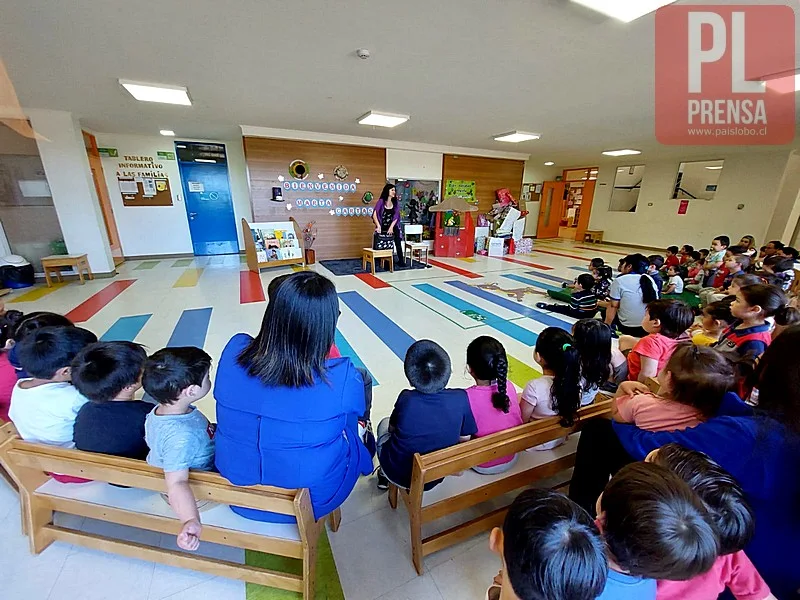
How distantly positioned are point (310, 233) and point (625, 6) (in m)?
6.38

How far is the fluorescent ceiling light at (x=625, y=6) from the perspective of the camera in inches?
85.9

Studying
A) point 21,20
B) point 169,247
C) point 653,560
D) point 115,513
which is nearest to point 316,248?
point 169,247

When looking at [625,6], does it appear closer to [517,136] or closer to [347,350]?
[347,350]

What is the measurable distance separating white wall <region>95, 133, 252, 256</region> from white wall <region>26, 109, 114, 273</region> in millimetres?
1712

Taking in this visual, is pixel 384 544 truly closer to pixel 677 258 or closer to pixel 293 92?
pixel 293 92

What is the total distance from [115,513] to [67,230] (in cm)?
671

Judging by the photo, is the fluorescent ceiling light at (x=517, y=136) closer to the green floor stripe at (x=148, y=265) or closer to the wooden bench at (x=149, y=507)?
the wooden bench at (x=149, y=507)

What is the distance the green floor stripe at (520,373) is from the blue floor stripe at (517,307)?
1.06 metres

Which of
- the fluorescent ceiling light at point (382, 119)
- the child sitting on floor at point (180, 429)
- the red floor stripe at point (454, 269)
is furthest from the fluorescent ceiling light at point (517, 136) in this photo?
the child sitting on floor at point (180, 429)

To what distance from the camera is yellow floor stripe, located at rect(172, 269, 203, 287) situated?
554cm

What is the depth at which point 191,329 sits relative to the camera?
3666 millimetres

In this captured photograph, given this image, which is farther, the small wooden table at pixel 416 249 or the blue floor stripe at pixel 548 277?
the small wooden table at pixel 416 249

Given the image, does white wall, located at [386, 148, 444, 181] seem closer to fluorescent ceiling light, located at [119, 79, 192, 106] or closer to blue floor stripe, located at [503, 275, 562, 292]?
blue floor stripe, located at [503, 275, 562, 292]

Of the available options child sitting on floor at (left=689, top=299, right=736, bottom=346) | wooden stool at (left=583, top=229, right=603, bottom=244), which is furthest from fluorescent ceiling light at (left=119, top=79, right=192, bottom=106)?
wooden stool at (left=583, top=229, right=603, bottom=244)
